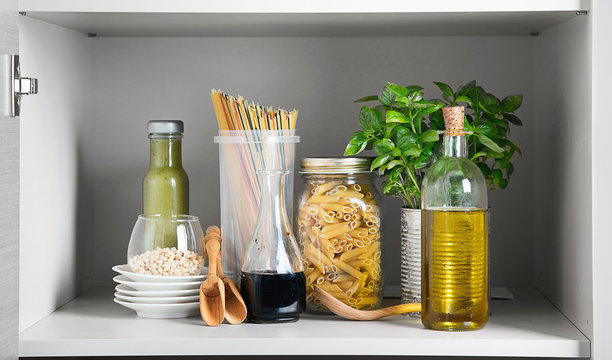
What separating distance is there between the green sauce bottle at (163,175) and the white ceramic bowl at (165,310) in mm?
159

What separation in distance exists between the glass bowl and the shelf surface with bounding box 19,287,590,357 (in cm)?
9

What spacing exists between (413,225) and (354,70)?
360 millimetres

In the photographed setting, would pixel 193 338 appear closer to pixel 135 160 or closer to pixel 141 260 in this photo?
pixel 141 260

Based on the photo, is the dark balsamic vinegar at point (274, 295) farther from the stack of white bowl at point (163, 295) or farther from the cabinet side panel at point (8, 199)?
the cabinet side panel at point (8, 199)

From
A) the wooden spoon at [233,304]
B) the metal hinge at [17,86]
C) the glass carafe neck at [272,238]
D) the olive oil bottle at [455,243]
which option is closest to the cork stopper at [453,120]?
the olive oil bottle at [455,243]

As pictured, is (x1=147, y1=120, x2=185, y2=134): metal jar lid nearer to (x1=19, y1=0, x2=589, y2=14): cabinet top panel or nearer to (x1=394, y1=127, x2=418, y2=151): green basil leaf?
(x1=19, y1=0, x2=589, y2=14): cabinet top panel

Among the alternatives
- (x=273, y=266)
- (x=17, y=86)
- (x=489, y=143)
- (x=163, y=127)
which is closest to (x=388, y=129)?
(x=489, y=143)

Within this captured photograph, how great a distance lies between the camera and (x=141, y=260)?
100 centimetres

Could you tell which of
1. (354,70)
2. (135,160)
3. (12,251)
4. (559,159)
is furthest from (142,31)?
(559,159)

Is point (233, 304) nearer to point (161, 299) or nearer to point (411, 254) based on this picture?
point (161, 299)

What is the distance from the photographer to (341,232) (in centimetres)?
98

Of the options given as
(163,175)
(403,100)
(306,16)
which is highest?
(306,16)

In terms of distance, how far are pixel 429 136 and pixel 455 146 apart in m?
0.05

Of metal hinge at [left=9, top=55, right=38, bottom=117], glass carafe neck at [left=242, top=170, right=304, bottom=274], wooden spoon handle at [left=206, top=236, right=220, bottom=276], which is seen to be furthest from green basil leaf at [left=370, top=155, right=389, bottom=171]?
metal hinge at [left=9, top=55, right=38, bottom=117]
